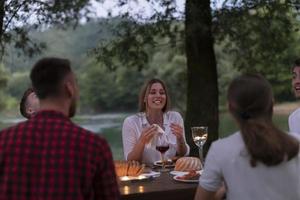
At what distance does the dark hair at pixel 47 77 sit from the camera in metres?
1.55

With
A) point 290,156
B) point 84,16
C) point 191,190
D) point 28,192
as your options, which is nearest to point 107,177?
point 28,192

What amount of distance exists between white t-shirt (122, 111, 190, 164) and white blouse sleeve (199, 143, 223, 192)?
143 centimetres

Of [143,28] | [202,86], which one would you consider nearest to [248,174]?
[202,86]

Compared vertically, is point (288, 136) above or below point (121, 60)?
below

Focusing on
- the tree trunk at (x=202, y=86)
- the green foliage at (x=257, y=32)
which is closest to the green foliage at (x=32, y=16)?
the tree trunk at (x=202, y=86)

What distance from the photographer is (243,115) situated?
166 cm

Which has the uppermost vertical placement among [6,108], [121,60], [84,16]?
[84,16]

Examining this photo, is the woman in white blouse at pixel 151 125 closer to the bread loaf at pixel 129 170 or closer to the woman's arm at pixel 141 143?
the woman's arm at pixel 141 143

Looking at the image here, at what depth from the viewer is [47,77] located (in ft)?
5.08

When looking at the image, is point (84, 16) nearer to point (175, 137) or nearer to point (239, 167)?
point (175, 137)

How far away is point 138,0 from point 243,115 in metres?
4.62

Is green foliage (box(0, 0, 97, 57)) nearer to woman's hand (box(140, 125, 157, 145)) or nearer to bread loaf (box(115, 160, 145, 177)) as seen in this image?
woman's hand (box(140, 125, 157, 145))

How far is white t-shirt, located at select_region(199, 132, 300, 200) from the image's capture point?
64.6 inches

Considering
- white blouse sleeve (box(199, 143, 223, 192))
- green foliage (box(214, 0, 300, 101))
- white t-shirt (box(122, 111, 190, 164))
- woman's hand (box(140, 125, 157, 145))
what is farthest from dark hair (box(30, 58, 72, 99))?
green foliage (box(214, 0, 300, 101))
